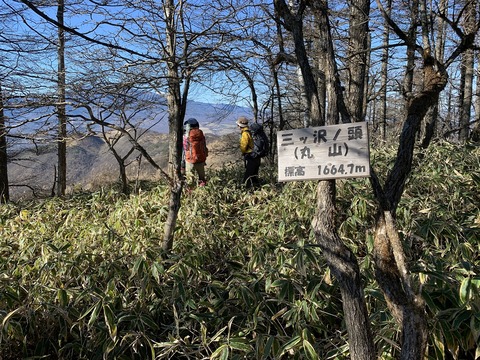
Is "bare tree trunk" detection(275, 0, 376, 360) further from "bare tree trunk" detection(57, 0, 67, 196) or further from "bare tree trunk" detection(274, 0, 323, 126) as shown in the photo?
"bare tree trunk" detection(57, 0, 67, 196)

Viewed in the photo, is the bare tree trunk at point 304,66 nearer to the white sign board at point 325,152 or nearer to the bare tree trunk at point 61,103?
the white sign board at point 325,152

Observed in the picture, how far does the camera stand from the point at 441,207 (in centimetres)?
335

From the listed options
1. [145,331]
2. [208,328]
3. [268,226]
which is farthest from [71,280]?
[268,226]

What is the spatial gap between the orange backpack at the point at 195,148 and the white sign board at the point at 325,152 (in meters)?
4.06

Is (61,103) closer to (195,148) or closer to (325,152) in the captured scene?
(325,152)

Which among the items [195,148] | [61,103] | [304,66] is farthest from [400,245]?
[195,148]

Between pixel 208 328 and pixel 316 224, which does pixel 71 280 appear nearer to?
pixel 208 328

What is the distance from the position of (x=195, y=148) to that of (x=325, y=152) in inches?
167

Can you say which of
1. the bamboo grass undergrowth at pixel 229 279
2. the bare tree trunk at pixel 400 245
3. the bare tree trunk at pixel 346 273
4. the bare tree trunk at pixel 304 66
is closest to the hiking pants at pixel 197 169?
the bamboo grass undergrowth at pixel 229 279

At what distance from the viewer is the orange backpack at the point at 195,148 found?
5.61m

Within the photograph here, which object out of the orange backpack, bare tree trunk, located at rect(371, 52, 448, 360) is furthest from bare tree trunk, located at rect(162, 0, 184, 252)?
the orange backpack

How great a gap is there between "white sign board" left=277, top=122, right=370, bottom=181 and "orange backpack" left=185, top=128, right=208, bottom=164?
406 centimetres

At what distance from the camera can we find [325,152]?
5.03 feet

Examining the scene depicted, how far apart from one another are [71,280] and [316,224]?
2.13m
